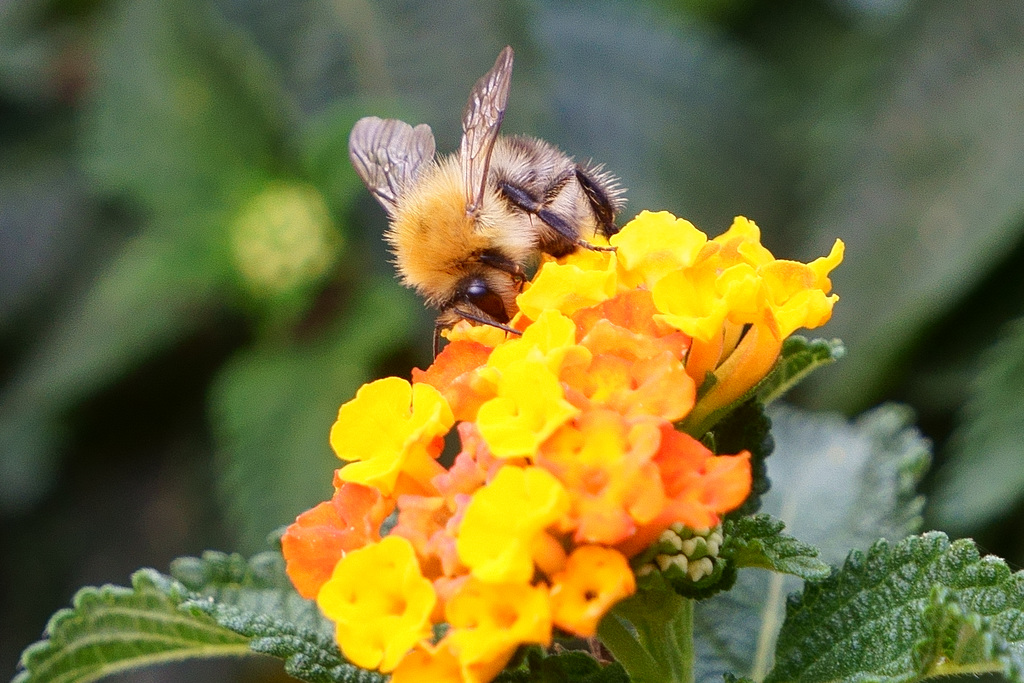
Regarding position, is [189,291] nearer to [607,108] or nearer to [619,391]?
[607,108]

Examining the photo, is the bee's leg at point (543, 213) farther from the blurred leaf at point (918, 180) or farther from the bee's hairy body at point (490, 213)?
the blurred leaf at point (918, 180)

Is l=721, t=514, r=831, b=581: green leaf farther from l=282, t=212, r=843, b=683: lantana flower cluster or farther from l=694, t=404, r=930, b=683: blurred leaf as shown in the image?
l=694, t=404, r=930, b=683: blurred leaf

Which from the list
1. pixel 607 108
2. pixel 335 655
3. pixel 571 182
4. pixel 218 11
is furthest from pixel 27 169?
pixel 335 655

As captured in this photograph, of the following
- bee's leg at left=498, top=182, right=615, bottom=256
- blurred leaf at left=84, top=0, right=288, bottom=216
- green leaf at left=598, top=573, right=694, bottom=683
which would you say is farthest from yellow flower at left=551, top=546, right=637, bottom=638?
blurred leaf at left=84, top=0, right=288, bottom=216

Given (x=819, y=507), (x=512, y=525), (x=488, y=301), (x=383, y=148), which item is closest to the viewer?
(x=512, y=525)

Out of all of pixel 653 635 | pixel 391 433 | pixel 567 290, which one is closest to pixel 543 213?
pixel 567 290

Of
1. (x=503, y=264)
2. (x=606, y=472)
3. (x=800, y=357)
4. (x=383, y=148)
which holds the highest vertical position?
(x=383, y=148)

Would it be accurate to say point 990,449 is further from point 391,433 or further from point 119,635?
point 119,635
